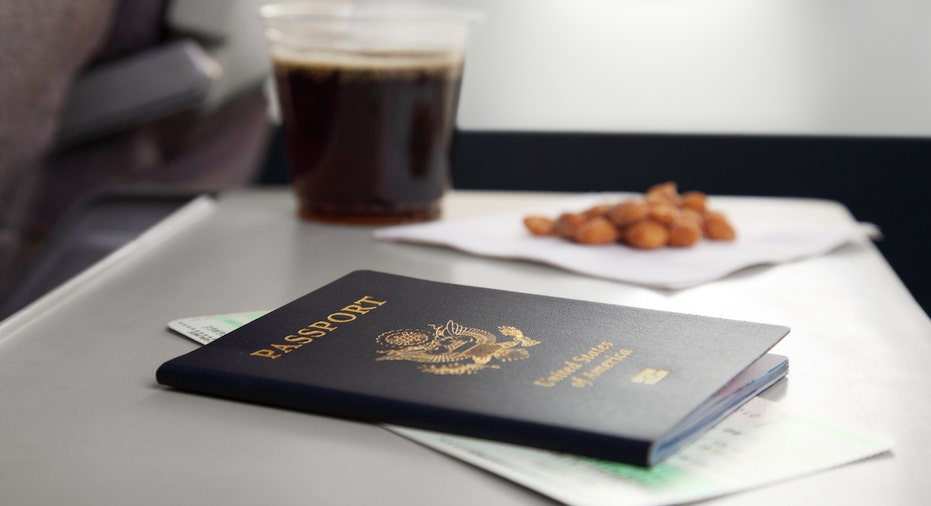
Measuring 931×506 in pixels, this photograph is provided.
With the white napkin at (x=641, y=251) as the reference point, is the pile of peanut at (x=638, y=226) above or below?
above

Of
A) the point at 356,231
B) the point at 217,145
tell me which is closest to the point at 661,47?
the point at 217,145

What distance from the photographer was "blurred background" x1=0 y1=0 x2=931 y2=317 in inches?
41.7

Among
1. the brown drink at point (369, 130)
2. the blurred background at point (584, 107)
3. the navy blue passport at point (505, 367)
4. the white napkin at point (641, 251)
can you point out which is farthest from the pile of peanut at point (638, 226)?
the blurred background at point (584, 107)

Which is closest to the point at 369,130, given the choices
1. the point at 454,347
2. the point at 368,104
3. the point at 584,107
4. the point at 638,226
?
the point at 368,104

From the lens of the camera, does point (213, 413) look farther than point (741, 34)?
No

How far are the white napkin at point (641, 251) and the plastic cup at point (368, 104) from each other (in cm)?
5

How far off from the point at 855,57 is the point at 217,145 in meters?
0.85

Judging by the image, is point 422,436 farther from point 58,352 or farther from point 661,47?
point 661,47

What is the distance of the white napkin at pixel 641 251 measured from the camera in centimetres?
64

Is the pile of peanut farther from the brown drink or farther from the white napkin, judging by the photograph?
the brown drink

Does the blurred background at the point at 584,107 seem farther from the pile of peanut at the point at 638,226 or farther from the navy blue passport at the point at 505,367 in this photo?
the navy blue passport at the point at 505,367

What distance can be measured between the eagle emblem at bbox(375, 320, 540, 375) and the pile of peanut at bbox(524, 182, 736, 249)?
0.27m

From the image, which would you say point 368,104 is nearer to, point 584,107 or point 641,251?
point 641,251

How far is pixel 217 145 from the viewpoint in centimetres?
129
